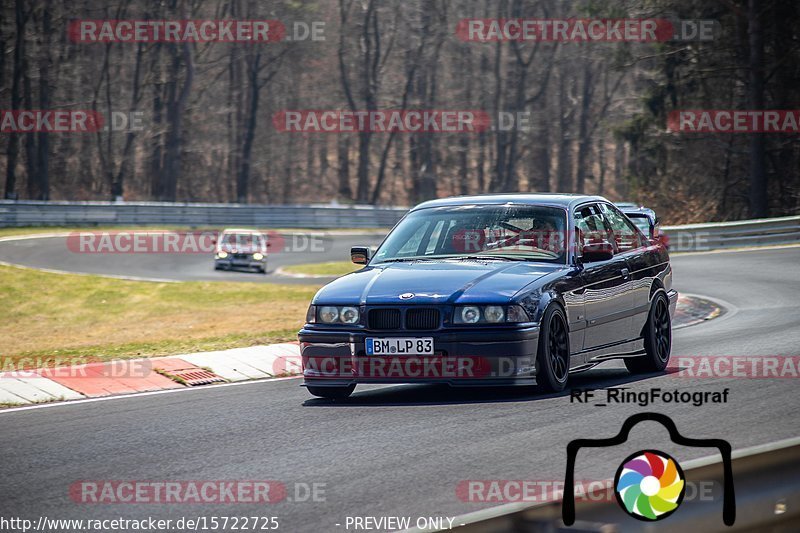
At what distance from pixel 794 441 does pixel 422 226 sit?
6.04 m

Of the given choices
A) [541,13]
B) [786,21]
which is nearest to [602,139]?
[541,13]

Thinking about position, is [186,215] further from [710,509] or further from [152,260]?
[710,509]

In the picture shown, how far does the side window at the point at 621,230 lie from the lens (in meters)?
11.0

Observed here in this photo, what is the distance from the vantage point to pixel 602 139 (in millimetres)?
76062

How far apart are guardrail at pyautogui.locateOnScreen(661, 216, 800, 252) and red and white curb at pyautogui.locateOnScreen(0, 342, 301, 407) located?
63.5 feet

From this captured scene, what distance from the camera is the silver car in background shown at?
35.4 metres

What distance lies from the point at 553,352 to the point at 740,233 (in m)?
21.9

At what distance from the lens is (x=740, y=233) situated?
29.6m

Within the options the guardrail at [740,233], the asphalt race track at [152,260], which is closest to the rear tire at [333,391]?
the asphalt race track at [152,260]

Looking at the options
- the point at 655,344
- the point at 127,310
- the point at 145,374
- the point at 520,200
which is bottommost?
the point at 127,310

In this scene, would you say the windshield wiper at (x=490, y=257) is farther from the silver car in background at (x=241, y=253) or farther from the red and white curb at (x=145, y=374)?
the silver car in background at (x=241, y=253)

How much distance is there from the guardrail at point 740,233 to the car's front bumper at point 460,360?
71.1 feet

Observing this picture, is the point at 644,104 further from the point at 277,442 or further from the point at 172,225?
the point at 277,442

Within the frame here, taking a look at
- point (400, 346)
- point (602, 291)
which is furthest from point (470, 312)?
point (602, 291)
